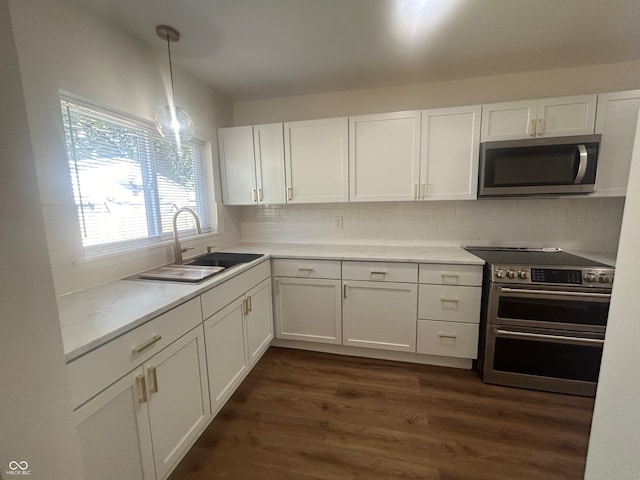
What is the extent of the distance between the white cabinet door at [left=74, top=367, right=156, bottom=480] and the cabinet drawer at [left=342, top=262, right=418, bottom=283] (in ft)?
5.19

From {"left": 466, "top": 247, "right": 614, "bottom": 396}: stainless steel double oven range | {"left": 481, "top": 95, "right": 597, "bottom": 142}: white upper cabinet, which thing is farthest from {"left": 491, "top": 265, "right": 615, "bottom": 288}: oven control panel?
{"left": 481, "top": 95, "right": 597, "bottom": 142}: white upper cabinet

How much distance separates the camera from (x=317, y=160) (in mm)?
2512

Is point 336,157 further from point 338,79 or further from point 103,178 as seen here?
point 103,178

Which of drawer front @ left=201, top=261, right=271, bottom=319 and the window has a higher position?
the window

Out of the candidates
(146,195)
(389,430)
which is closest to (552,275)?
(389,430)

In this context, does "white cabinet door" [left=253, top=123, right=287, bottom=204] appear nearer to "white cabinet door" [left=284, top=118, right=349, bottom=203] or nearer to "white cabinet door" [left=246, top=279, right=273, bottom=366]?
"white cabinet door" [left=284, top=118, right=349, bottom=203]

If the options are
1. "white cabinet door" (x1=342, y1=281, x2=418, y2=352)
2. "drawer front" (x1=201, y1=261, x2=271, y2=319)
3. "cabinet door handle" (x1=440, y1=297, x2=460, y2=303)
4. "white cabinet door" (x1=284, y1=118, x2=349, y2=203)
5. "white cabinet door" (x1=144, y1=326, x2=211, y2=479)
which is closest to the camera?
"white cabinet door" (x1=144, y1=326, x2=211, y2=479)

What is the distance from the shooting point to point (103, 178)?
1.60 m

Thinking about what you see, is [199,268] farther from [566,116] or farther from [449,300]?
[566,116]

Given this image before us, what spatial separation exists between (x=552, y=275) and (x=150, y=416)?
2.52 m

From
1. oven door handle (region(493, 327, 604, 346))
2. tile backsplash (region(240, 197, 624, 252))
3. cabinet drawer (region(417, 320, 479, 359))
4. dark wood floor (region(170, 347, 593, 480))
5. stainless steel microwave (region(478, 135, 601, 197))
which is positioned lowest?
dark wood floor (region(170, 347, 593, 480))

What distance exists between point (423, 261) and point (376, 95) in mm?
1667

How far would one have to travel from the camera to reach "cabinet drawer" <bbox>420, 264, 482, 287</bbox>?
81.8 inches

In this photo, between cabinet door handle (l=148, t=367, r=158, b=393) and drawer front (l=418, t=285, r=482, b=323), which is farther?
drawer front (l=418, t=285, r=482, b=323)
